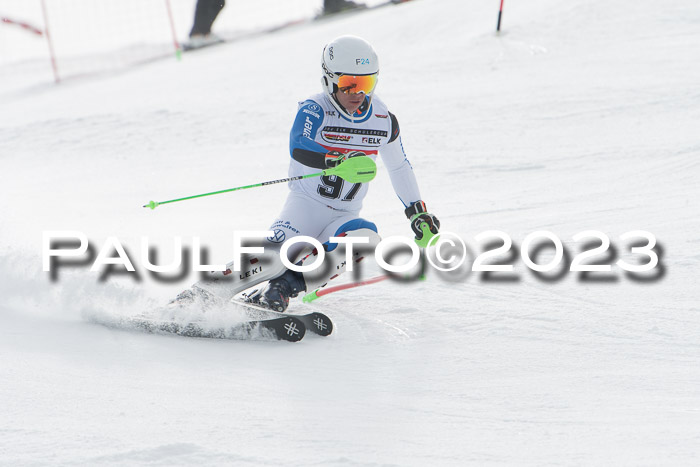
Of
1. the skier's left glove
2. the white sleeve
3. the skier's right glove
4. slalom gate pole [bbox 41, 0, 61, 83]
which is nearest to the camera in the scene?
the skier's right glove

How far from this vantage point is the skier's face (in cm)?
445

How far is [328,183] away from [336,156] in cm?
20

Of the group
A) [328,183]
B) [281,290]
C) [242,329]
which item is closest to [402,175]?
[328,183]

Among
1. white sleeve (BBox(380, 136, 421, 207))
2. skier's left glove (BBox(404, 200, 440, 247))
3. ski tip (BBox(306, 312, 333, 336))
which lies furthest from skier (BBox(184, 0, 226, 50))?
ski tip (BBox(306, 312, 333, 336))

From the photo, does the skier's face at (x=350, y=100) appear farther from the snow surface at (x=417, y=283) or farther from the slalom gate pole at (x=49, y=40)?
the slalom gate pole at (x=49, y=40)

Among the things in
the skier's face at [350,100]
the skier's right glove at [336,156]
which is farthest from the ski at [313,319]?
the skier's face at [350,100]

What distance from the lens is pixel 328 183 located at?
4629 mm

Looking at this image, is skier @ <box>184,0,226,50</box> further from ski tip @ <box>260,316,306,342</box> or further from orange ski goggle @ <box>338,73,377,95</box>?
ski tip @ <box>260,316,306,342</box>

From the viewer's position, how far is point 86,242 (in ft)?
19.5

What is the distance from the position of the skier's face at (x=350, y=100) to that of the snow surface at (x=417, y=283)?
3.96ft

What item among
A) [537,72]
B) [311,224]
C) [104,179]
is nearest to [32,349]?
[311,224]

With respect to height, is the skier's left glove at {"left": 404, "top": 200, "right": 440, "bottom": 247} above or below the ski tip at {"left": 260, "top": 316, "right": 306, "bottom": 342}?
above

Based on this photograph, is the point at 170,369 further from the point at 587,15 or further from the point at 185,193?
the point at 587,15

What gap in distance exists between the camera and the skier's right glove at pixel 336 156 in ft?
14.2
